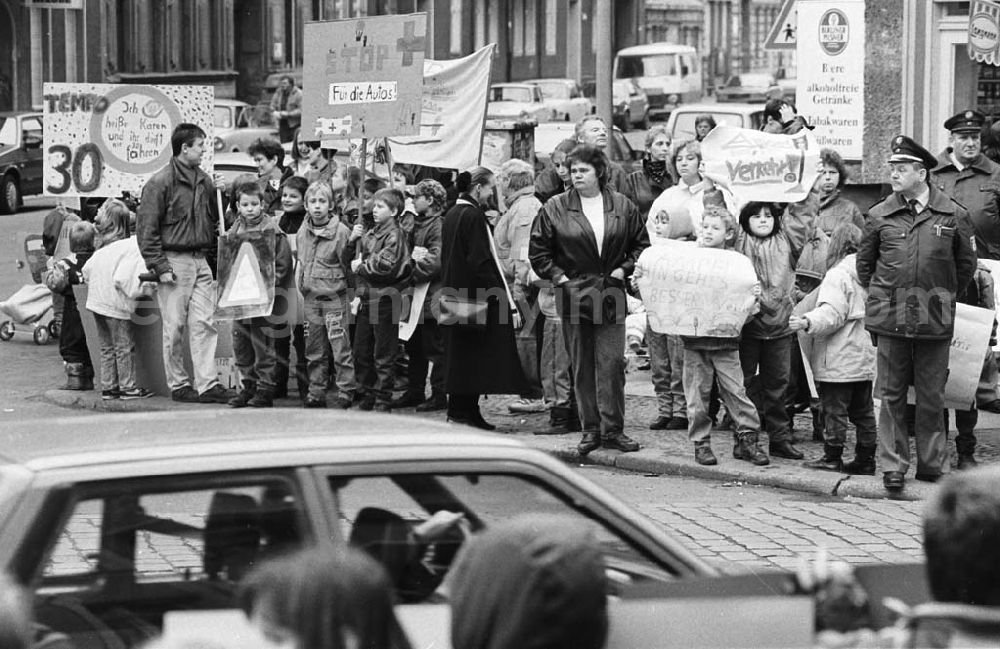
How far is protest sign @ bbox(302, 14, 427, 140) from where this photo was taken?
42.3 feet

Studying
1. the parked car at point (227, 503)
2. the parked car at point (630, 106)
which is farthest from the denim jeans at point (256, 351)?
the parked car at point (630, 106)

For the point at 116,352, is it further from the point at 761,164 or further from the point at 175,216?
the point at 761,164

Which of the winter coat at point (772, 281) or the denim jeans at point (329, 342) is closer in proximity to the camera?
the winter coat at point (772, 281)

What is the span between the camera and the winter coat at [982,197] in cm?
1113

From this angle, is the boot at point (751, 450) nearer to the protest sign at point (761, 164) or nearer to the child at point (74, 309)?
the protest sign at point (761, 164)

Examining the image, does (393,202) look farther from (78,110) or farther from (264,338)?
(78,110)

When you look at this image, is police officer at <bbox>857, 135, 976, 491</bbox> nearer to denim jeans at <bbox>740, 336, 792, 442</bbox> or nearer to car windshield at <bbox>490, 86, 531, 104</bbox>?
denim jeans at <bbox>740, 336, 792, 442</bbox>

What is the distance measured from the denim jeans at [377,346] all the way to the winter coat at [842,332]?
342 centimetres

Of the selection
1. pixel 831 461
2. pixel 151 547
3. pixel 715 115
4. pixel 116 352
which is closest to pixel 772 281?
pixel 831 461

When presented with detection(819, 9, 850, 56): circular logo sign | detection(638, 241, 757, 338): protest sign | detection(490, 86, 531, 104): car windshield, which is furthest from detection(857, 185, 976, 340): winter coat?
detection(490, 86, 531, 104): car windshield

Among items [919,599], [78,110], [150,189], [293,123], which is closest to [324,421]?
[919,599]

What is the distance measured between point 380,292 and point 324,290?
43 cm

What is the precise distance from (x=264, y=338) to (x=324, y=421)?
319 inches

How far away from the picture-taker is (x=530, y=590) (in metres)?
3.03
